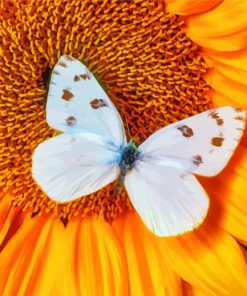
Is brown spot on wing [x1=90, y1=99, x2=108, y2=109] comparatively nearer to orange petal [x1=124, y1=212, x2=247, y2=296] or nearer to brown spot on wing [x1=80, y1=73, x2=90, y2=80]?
brown spot on wing [x1=80, y1=73, x2=90, y2=80]

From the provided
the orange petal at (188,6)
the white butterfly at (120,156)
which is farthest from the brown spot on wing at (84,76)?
the orange petal at (188,6)

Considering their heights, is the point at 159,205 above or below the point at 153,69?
below

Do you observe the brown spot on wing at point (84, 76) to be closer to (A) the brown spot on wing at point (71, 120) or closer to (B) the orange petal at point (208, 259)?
(A) the brown spot on wing at point (71, 120)

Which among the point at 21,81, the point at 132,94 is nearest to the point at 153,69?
the point at 132,94

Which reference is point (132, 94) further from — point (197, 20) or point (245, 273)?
point (245, 273)

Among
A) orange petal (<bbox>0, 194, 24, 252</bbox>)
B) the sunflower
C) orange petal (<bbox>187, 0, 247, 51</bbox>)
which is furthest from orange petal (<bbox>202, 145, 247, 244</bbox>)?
orange petal (<bbox>0, 194, 24, 252</bbox>)
